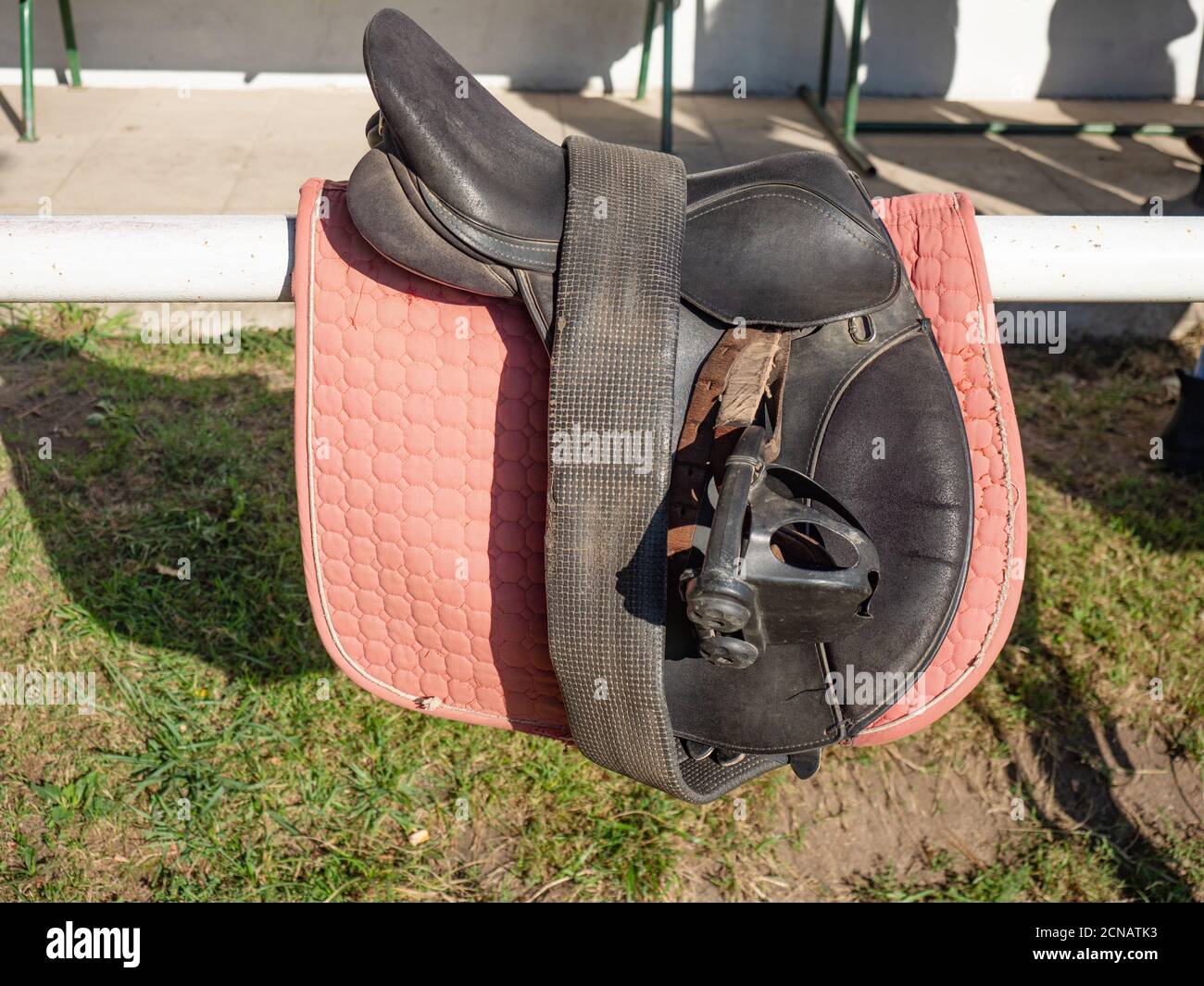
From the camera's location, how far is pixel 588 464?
1.03 m

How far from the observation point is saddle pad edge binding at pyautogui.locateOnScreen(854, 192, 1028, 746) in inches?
46.1

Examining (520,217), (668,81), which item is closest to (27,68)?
(668,81)

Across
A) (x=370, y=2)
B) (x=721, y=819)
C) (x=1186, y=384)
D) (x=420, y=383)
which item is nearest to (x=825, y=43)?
(x=370, y=2)

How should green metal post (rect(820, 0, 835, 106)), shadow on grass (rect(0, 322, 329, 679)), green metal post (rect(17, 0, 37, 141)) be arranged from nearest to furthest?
1. shadow on grass (rect(0, 322, 329, 679))
2. green metal post (rect(17, 0, 37, 141))
3. green metal post (rect(820, 0, 835, 106))

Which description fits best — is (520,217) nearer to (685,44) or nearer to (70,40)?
(685,44)

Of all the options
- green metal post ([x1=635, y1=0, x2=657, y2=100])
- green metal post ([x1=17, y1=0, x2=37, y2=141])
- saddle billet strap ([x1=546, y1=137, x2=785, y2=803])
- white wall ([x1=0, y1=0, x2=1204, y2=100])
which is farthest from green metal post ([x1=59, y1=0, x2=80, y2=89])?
saddle billet strap ([x1=546, y1=137, x2=785, y2=803])

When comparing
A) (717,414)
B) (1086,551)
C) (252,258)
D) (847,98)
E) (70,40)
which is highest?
(70,40)

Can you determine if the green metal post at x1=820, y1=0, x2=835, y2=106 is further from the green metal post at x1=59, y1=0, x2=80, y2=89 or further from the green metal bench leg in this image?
the green metal post at x1=59, y1=0, x2=80, y2=89

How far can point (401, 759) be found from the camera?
1983 millimetres

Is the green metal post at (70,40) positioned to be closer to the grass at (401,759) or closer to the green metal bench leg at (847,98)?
the grass at (401,759)

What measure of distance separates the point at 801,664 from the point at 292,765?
1.20 meters

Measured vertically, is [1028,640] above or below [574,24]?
below

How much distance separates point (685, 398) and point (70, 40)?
4322 mm
